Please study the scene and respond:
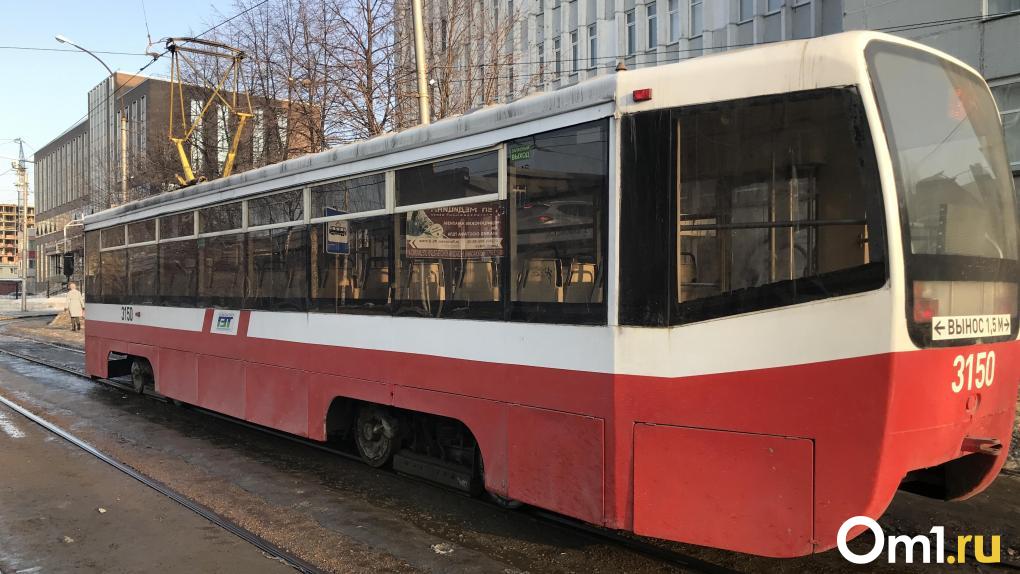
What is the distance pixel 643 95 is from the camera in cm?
396

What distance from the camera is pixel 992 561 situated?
4395 mm

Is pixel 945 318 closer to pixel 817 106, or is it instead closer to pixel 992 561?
pixel 817 106

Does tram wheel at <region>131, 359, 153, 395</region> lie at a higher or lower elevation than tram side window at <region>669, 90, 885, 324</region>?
lower

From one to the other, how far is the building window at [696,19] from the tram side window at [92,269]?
20.6 metres

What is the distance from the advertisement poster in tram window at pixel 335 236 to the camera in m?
6.14

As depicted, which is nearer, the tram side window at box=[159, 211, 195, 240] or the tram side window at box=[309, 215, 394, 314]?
the tram side window at box=[309, 215, 394, 314]

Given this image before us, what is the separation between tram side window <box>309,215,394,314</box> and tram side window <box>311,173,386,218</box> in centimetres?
10

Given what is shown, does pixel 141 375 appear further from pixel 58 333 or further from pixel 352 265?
pixel 58 333

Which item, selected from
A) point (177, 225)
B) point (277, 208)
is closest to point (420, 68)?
point (177, 225)

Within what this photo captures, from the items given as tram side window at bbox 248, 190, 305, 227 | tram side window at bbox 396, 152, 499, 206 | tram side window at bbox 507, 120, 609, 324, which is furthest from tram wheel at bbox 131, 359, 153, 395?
tram side window at bbox 507, 120, 609, 324

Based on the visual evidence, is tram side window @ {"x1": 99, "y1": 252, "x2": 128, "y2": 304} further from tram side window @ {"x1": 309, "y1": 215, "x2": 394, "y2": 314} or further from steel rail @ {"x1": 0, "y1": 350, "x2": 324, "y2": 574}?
tram side window @ {"x1": 309, "y1": 215, "x2": 394, "y2": 314}

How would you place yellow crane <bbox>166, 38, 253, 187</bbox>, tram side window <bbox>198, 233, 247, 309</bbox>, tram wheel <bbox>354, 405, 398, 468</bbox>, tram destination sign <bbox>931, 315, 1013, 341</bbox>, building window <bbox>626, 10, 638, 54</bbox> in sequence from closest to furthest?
1. tram destination sign <bbox>931, 315, 1013, 341</bbox>
2. tram wheel <bbox>354, 405, 398, 468</bbox>
3. tram side window <bbox>198, 233, 247, 309</bbox>
4. yellow crane <bbox>166, 38, 253, 187</bbox>
5. building window <bbox>626, 10, 638, 54</bbox>

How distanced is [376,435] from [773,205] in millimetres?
4084

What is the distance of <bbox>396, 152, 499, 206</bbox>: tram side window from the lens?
4.80 metres
